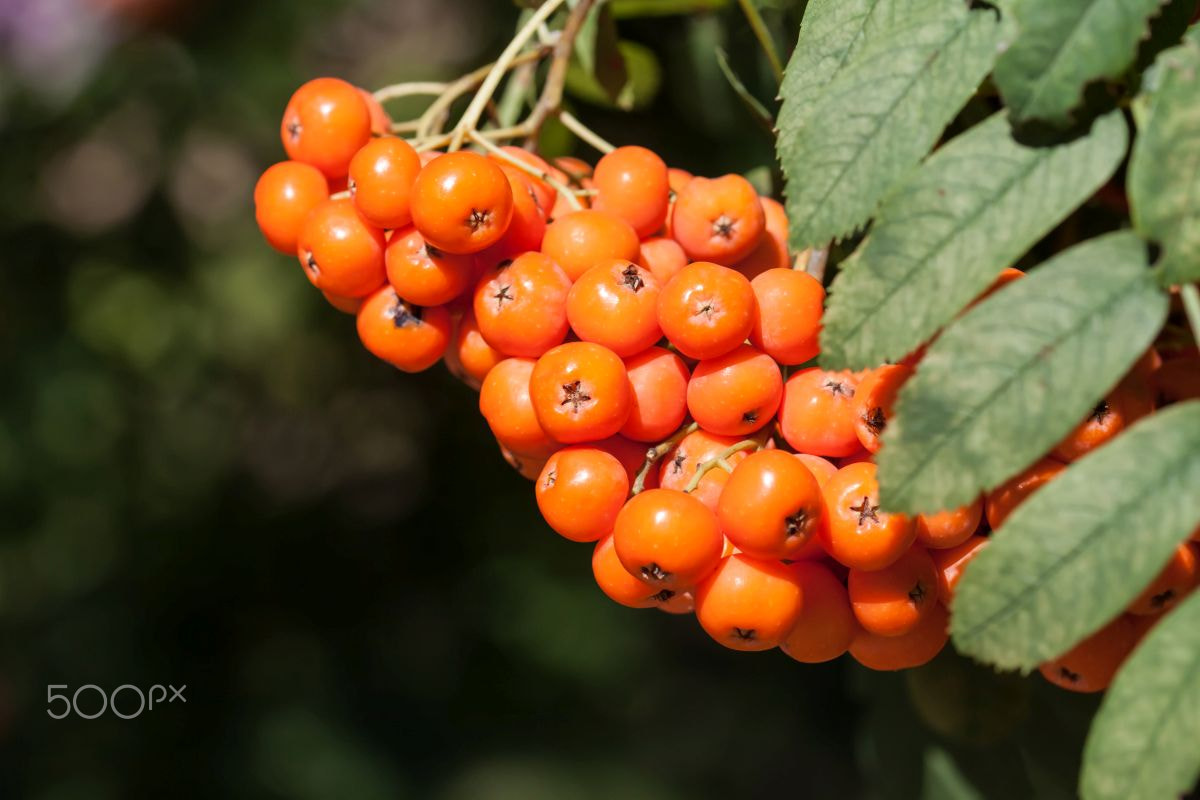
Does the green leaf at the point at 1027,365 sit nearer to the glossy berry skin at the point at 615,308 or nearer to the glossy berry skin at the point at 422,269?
the glossy berry skin at the point at 615,308

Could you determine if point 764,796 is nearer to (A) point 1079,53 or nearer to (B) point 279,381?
(B) point 279,381

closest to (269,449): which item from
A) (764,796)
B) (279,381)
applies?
(279,381)

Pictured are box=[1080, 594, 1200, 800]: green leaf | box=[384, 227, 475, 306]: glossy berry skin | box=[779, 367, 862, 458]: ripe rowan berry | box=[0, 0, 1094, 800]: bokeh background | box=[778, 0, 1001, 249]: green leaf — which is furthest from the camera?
box=[0, 0, 1094, 800]: bokeh background

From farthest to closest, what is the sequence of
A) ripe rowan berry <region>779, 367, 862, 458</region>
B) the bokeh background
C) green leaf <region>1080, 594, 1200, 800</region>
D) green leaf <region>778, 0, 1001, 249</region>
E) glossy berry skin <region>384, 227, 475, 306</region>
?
the bokeh background → glossy berry skin <region>384, 227, 475, 306</region> → ripe rowan berry <region>779, 367, 862, 458</region> → green leaf <region>778, 0, 1001, 249</region> → green leaf <region>1080, 594, 1200, 800</region>

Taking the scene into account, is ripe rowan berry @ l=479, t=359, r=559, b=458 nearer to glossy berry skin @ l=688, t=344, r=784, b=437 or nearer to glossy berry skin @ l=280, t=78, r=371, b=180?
glossy berry skin @ l=688, t=344, r=784, b=437

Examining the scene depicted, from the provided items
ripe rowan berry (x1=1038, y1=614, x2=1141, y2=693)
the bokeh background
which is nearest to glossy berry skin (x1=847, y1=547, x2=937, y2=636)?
ripe rowan berry (x1=1038, y1=614, x2=1141, y2=693)

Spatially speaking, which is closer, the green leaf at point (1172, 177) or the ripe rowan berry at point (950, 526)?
the green leaf at point (1172, 177)

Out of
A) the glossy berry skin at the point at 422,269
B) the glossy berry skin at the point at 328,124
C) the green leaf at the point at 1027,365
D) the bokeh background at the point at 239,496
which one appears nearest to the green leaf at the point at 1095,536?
the green leaf at the point at 1027,365
